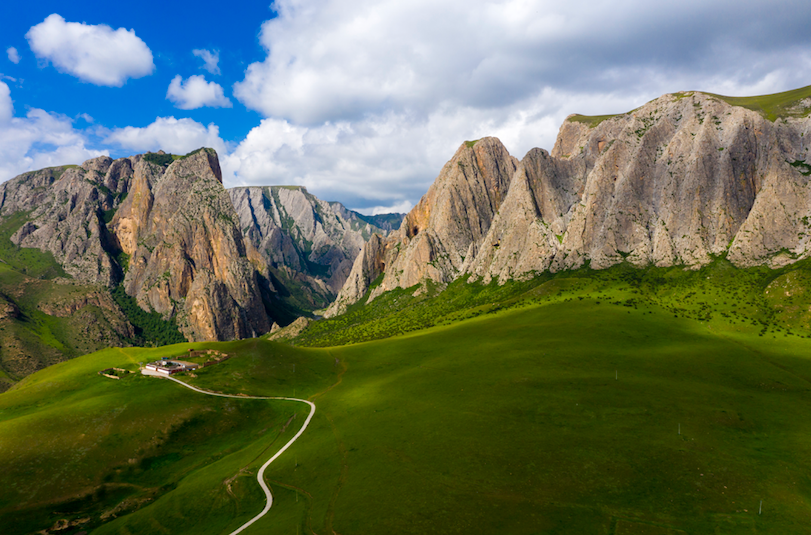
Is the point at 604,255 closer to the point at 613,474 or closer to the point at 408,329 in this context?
the point at 408,329

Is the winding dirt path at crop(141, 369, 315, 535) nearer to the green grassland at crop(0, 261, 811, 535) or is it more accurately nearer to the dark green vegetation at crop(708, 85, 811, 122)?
the green grassland at crop(0, 261, 811, 535)

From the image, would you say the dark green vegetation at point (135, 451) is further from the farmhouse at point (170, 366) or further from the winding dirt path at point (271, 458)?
the farmhouse at point (170, 366)

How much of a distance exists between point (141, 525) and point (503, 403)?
57.2m

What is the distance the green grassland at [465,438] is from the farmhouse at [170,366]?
19.0 feet

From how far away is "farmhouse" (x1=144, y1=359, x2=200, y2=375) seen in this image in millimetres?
104375

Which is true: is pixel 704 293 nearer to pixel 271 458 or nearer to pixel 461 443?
pixel 461 443

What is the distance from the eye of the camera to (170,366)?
108 meters

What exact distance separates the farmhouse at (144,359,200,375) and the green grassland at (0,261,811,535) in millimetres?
5780

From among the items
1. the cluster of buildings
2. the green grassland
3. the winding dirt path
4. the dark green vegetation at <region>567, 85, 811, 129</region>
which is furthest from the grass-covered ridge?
the dark green vegetation at <region>567, 85, 811, 129</region>

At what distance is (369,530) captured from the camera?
40969 millimetres

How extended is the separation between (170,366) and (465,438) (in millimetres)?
86542

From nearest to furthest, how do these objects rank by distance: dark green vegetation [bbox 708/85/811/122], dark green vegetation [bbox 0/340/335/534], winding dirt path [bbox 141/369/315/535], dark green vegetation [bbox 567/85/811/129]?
winding dirt path [bbox 141/369/315/535]
dark green vegetation [bbox 0/340/335/534]
dark green vegetation [bbox 567/85/811/129]
dark green vegetation [bbox 708/85/811/122]

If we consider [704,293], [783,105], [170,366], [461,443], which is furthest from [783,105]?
[170,366]

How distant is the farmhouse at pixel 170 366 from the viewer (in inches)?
4109
